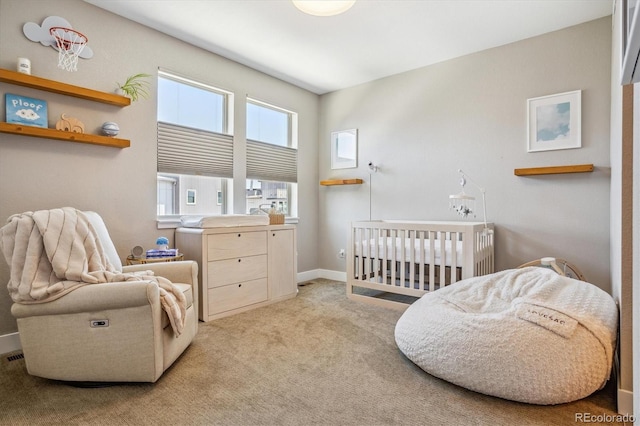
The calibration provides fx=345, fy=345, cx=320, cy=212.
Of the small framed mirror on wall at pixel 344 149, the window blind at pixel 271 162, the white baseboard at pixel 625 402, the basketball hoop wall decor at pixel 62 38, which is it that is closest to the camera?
the white baseboard at pixel 625 402

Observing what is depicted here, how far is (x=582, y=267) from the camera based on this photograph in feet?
9.38

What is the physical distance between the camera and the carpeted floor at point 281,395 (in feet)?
4.90

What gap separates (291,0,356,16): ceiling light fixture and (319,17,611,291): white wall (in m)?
1.91

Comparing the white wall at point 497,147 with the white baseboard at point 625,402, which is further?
the white wall at point 497,147

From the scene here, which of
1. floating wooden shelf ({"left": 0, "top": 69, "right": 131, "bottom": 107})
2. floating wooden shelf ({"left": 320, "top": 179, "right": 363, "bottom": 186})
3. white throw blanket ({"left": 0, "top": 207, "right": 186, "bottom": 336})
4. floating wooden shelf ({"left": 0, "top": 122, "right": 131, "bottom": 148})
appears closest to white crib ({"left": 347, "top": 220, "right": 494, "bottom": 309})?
floating wooden shelf ({"left": 320, "top": 179, "right": 363, "bottom": 186})

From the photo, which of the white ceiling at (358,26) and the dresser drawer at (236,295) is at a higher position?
the white ceiling at (358,26)

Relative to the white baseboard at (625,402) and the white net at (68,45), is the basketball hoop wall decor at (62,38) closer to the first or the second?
the white net at (68,45)

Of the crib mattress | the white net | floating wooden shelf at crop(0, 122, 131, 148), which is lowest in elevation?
the crib mattress

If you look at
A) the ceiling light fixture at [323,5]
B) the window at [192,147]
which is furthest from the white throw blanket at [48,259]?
the ceiling light fixture at [323,5]

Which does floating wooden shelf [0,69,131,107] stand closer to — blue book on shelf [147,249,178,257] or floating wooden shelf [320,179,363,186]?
blue book on shelf [147,249,178,257]

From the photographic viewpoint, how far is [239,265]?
3.03 metres

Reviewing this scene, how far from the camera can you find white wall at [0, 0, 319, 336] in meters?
2.24

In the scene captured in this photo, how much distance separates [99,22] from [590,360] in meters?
3.73

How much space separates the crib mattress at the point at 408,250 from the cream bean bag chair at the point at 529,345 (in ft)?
2.92
